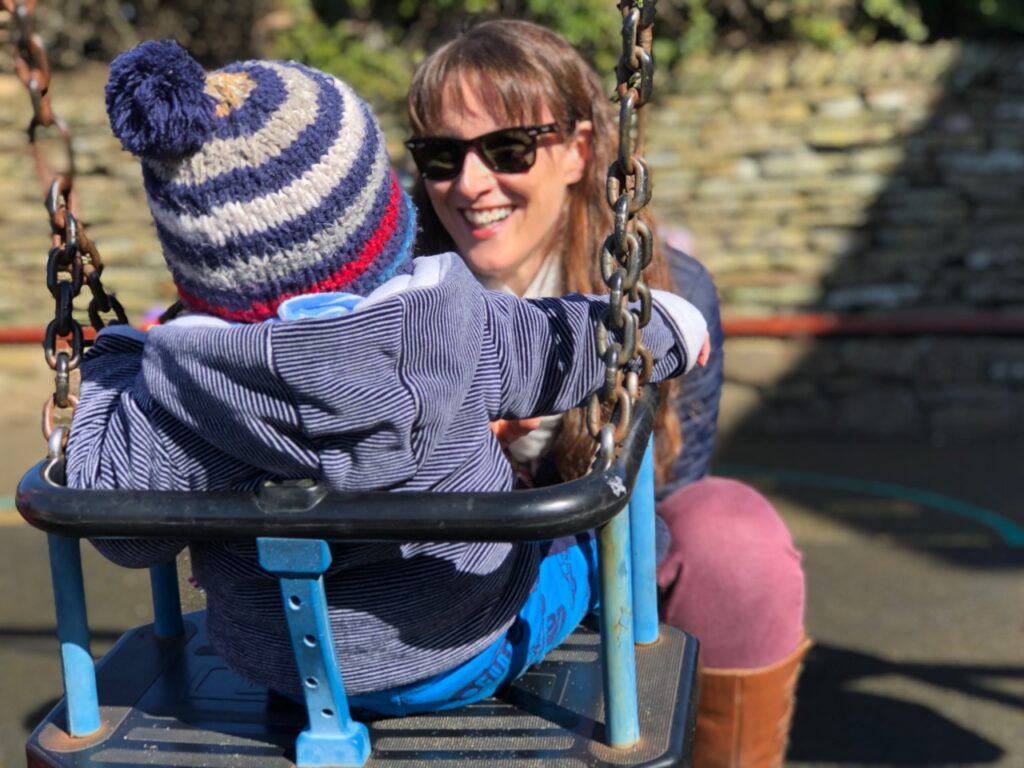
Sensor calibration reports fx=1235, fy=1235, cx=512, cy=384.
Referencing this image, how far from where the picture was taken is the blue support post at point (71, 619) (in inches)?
58.6

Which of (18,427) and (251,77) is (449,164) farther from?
(18,427)

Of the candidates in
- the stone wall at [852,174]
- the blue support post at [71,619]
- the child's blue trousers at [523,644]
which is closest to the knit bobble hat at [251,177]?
the blue support post at [71,619]

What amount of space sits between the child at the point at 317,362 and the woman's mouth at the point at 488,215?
0.80m

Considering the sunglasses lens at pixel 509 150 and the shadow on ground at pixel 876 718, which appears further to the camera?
the shadow on ground at pixel 876 718

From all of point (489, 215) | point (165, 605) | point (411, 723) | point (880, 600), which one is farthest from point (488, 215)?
point (880, 600)

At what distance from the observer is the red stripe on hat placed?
52.6 inches

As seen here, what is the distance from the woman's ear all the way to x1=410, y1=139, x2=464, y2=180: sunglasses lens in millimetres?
207

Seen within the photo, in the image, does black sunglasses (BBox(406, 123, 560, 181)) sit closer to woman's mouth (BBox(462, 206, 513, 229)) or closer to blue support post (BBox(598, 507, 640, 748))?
woman's mouth (BBox(462, 206, 513, 229))

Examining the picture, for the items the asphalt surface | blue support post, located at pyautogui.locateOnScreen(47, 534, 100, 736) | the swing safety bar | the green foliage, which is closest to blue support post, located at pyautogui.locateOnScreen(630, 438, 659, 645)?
the swing safety bar

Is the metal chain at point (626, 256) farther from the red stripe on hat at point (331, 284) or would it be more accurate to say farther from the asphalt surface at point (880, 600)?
the asphalt surface at point (880, 600)

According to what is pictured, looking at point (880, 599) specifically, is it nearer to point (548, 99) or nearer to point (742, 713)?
point (742, 713)

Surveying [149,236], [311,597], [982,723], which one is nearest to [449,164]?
[311,597]

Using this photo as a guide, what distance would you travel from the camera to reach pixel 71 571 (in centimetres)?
150

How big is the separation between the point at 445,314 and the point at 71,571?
592 millimetres
